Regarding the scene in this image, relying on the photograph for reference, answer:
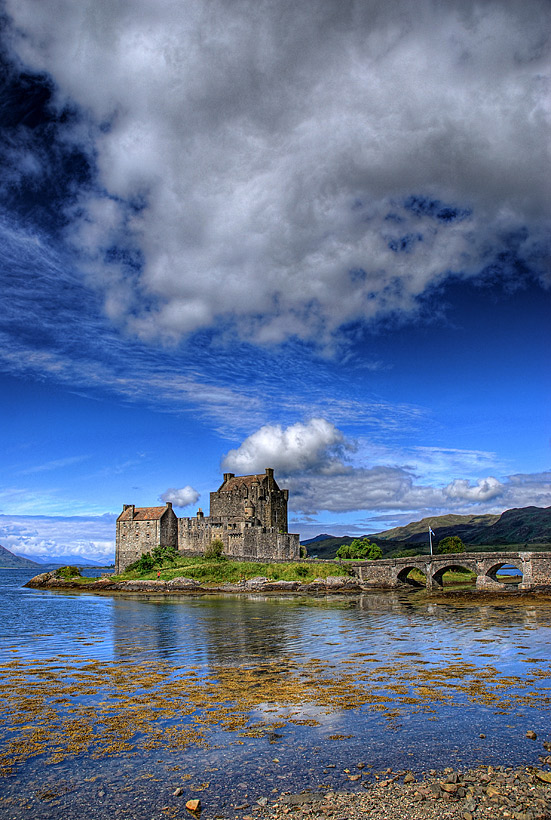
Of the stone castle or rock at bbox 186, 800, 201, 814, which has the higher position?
the stone castle

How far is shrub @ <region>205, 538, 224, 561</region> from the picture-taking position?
82750mm

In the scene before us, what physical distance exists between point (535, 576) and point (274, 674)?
47.5 meters

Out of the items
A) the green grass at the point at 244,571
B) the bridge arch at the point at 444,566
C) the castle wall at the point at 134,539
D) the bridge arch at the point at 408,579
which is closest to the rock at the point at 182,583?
the green grass at the point at 244,571

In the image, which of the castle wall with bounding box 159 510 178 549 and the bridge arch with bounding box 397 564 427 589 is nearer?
the bridge arch with bounding box 397 564 427 589

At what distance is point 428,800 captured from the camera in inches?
335

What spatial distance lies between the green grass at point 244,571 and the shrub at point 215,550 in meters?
2.08

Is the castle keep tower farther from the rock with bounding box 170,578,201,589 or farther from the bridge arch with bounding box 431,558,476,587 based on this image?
the bridge arch with bounding box 431,558,476,587

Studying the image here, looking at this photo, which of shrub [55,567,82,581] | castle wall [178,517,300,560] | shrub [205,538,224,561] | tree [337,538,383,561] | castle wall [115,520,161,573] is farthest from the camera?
tree [337,538,383,561]

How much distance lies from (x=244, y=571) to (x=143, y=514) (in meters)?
25.1

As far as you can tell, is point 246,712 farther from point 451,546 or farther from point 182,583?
point 451,546

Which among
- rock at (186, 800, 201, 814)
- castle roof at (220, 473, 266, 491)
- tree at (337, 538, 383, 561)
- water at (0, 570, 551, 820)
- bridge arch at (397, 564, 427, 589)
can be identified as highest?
castle roof at (220, 473, 266, 491)

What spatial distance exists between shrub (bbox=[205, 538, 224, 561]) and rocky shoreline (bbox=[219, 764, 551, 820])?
2957 inches

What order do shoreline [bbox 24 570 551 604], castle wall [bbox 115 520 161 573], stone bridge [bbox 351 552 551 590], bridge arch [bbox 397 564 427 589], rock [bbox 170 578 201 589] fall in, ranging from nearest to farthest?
1. stone bridge [bbox 351 552 551 590]
2. shoreline [bbox 24 570 551 604]
3. rock [bbox 170 578 201 589]
4. bridge arch [bbox 397 564 427 589]
5. castle wall [bbox 115 520 161 573]

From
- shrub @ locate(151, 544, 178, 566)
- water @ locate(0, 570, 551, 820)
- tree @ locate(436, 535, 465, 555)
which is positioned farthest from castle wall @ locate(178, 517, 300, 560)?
water @ locate(0, 570, 551, 820)
